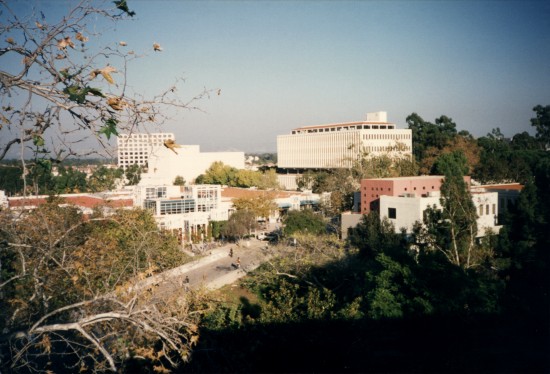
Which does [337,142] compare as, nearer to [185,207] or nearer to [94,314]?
[185,207]

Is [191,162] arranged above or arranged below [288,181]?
above

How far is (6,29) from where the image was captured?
3562 millimetres

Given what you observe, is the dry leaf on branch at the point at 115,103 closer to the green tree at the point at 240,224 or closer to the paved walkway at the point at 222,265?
the paved walkway at the point at 222,265

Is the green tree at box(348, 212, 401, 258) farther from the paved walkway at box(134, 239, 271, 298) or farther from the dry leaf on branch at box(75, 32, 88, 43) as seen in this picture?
the dry leaf on branch at box(75, 32, 88, 43)

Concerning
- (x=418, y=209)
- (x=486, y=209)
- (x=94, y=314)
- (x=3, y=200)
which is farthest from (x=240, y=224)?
(x=94, y=314)

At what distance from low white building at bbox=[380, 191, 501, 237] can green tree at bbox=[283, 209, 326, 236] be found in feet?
14.5

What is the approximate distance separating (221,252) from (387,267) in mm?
17264

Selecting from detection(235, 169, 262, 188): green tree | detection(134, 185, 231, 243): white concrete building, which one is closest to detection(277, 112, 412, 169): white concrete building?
detection(235, 169, 262, 188): green tree

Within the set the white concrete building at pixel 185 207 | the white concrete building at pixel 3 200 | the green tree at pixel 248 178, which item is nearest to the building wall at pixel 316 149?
the green tree at pixel 248 178

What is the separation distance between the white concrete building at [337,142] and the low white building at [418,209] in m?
29.8

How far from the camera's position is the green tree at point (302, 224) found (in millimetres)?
27417

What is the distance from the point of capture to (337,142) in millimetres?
66688

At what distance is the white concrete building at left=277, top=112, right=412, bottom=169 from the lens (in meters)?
62.4

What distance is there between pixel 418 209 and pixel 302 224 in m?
7.44
